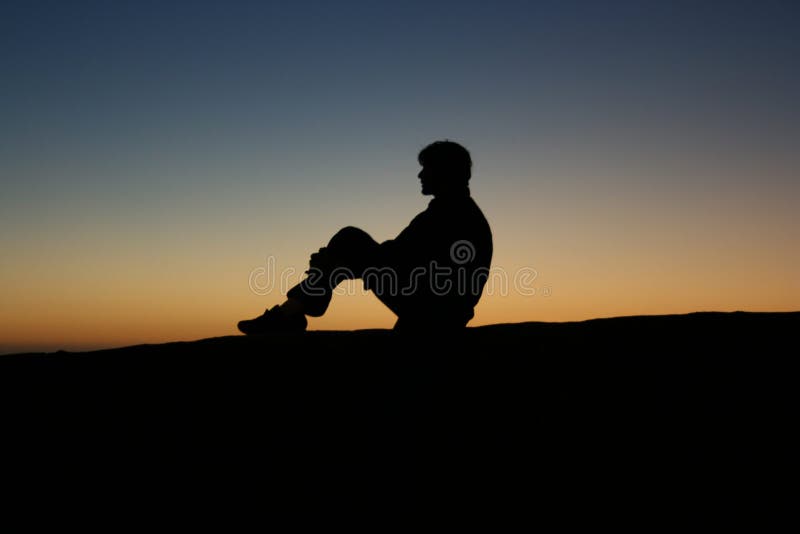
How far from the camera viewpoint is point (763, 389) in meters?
4.46

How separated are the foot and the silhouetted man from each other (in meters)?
0.31

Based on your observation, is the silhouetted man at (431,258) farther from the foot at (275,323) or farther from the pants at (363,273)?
the foot at (275,323)

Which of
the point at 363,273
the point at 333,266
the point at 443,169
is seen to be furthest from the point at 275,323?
the point at 443,169

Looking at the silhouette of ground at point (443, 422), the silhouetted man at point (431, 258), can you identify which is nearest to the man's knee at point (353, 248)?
the silhouetted man at point (431, 258)

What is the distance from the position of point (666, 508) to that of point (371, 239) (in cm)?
214

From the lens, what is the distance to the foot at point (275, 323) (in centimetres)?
367

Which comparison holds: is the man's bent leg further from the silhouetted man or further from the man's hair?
the man's hair

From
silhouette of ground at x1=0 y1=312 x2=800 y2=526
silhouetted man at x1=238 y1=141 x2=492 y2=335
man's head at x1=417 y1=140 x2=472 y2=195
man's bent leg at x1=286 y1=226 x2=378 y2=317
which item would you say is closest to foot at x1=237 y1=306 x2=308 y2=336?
man's bent leg at x1=286 y1=226 x2=378 y2=317

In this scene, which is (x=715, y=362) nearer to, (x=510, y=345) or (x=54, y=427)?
(x=510, y=345)

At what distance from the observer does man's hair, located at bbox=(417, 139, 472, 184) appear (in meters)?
3.44

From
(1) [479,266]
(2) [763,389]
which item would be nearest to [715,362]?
(2) [763,389]

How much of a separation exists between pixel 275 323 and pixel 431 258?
1.15 meters

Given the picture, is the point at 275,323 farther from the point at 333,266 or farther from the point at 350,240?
the point at 350,240

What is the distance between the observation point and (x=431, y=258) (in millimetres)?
3191
